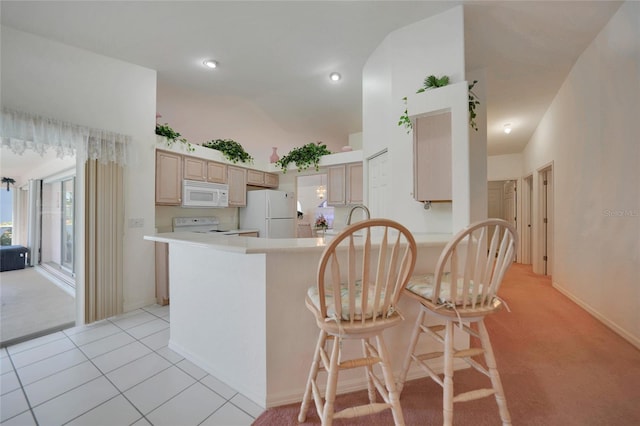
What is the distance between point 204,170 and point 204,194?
367mm

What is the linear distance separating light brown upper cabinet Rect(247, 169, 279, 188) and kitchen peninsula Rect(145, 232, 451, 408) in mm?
2990

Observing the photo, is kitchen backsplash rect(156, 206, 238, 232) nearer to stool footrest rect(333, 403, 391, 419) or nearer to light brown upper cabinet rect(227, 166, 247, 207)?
light brown upper cabinet rect(227, 166, 247, 207)

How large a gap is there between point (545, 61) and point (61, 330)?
5.88 m

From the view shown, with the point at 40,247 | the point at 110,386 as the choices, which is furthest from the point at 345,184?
the point at 40,247

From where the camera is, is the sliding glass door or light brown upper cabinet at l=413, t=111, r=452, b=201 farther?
the sliding glass door

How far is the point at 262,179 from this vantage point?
4781mm

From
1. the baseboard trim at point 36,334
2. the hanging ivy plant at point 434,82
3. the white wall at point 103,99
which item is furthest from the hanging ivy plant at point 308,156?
the baseboard trim at point 36,334

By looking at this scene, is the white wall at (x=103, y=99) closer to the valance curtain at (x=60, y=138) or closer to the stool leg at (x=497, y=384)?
the valance curtain at (x=60, y=138)

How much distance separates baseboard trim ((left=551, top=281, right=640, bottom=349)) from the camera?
6.83 ft

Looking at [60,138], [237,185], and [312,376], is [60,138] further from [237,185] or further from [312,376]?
[312,376]

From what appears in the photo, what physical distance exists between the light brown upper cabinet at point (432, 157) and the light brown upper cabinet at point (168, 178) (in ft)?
10.1

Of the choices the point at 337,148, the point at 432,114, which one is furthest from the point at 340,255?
the point at 337,148

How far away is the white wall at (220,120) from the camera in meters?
3.83

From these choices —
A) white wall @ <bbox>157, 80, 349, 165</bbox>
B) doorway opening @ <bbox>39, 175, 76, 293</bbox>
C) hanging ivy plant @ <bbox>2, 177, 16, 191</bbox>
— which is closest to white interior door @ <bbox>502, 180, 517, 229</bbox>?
white wall @ <bbox>157, 80, 349, 165</bbox>
